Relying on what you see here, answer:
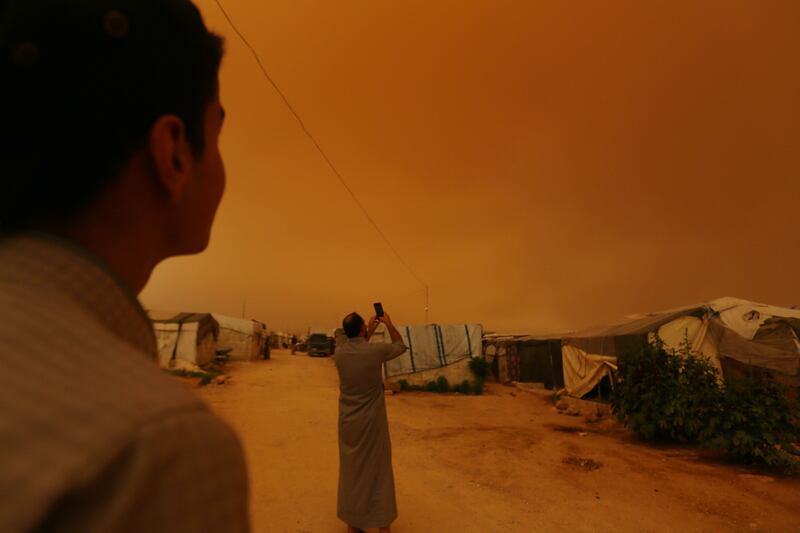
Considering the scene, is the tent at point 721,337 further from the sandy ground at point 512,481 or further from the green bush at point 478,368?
the green bush at point 478,368

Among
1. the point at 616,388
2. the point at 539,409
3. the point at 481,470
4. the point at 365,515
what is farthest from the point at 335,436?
the point at 539,409

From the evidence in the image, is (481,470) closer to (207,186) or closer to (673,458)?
(673,458)

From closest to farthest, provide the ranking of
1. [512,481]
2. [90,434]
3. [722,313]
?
[90,434], [512,481], [722,313]

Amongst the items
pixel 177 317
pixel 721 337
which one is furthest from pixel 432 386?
pixel 177 317

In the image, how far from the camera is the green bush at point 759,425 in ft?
21.3

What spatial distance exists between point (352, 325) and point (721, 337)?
974 centimetres

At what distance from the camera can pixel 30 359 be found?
1.28 ft

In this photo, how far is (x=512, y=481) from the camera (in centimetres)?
573

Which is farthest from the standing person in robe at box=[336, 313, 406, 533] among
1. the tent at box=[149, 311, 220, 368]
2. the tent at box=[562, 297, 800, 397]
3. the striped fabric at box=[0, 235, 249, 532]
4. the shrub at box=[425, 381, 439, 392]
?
the tent at box=[149, 311, 220, 368]

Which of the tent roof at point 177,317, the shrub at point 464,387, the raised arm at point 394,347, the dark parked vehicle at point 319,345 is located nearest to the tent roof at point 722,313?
the shrub at point 464,387

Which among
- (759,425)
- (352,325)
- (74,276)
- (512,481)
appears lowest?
(512,481)

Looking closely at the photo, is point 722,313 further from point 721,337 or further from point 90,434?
point 90,434

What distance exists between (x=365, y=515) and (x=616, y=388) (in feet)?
25.6

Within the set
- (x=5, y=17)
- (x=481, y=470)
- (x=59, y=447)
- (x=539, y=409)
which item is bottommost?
(x=539, y=409)
